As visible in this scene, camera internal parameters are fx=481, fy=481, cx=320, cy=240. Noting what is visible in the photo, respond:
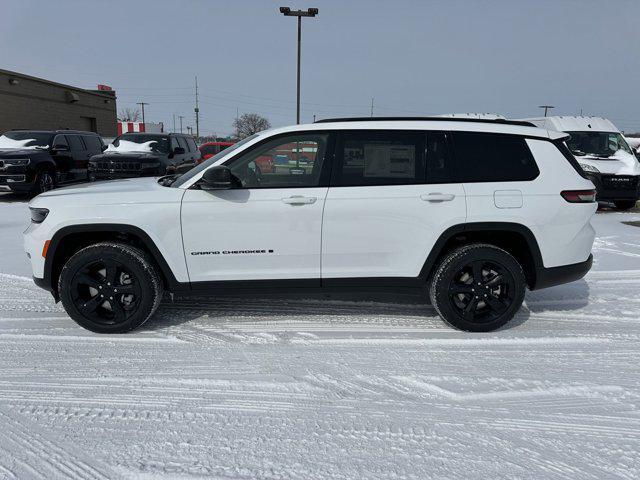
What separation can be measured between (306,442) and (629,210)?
1274 centimetres

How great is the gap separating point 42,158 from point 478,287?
38.7ft

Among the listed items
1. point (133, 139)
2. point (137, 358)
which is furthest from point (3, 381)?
point (133, 139)

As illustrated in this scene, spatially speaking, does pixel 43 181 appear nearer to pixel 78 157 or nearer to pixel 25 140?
pixel 25 140

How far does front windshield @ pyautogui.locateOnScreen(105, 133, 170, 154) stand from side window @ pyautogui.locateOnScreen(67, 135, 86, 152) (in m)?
1.18

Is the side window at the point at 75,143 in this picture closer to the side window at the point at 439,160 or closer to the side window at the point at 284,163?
the side window at the point at 284,163

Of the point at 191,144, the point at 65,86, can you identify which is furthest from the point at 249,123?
the point at 191,144

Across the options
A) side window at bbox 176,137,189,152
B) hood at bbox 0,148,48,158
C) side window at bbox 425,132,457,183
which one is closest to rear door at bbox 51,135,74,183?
hood at bbox 0,148,48,158

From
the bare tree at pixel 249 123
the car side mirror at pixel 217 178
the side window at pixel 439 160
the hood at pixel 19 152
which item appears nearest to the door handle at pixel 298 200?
the car side mirror at pixel 217 178

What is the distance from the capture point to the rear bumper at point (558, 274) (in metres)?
4.13

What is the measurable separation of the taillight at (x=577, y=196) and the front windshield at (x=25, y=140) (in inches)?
502

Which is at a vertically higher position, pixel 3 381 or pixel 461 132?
pixel 461 132

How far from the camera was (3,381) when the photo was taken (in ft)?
10.7

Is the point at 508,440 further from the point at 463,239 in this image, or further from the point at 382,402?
the point at 463,239

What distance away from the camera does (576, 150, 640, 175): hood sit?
11633 mm
